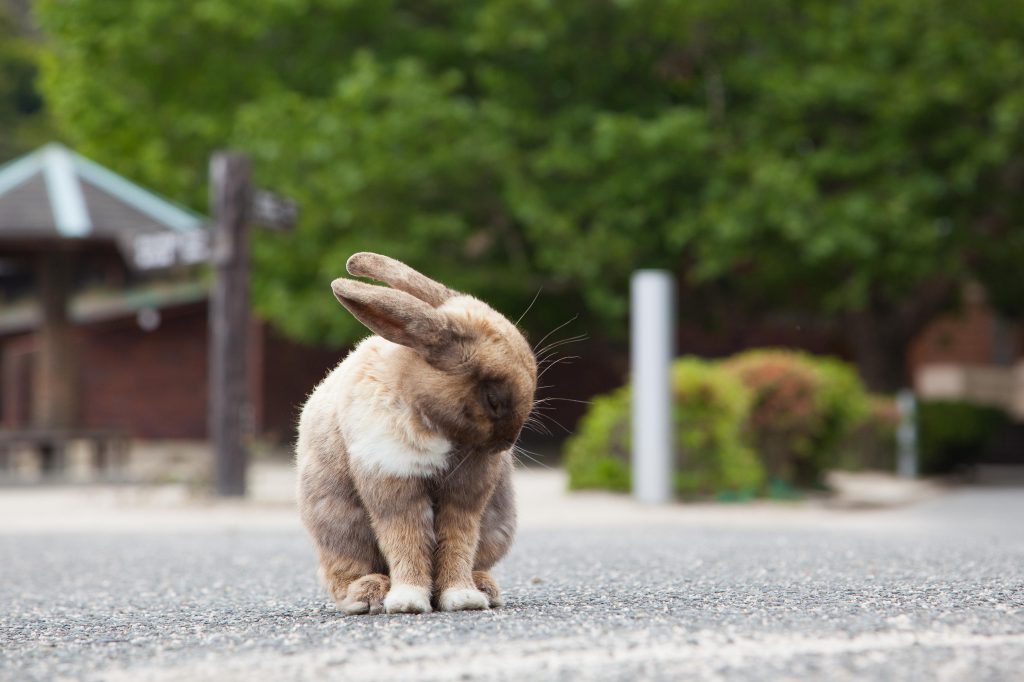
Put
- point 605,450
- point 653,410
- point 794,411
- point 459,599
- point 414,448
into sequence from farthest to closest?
point 794,411 → point 605,450 → point 653,410 → point 459,599 → point 414,448

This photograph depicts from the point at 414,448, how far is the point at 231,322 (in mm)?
9999

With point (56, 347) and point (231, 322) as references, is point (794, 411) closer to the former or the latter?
point (231, 322)

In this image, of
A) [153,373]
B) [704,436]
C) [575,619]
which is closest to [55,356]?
[704,436]

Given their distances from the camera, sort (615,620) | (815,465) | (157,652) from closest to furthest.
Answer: (157,652)
(615,620)
(815,465)

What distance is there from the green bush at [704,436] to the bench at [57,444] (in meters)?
6.92

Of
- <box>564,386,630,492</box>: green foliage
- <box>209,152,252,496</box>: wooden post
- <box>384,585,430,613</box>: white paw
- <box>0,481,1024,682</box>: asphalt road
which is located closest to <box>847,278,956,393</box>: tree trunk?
<box>564,386,630,492</box>: green foliage

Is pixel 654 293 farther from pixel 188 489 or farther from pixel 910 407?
pixel 910 407

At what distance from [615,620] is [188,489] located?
11480 millimetres

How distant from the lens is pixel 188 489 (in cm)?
1512

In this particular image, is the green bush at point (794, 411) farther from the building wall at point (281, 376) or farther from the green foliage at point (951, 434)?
the building wall at point (281, 376)

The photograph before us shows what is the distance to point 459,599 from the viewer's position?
4684 mm

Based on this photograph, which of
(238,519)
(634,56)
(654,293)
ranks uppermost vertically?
(634,56)

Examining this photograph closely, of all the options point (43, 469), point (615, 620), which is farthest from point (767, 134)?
point (615, 620)

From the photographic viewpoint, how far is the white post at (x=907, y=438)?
1956 cm
